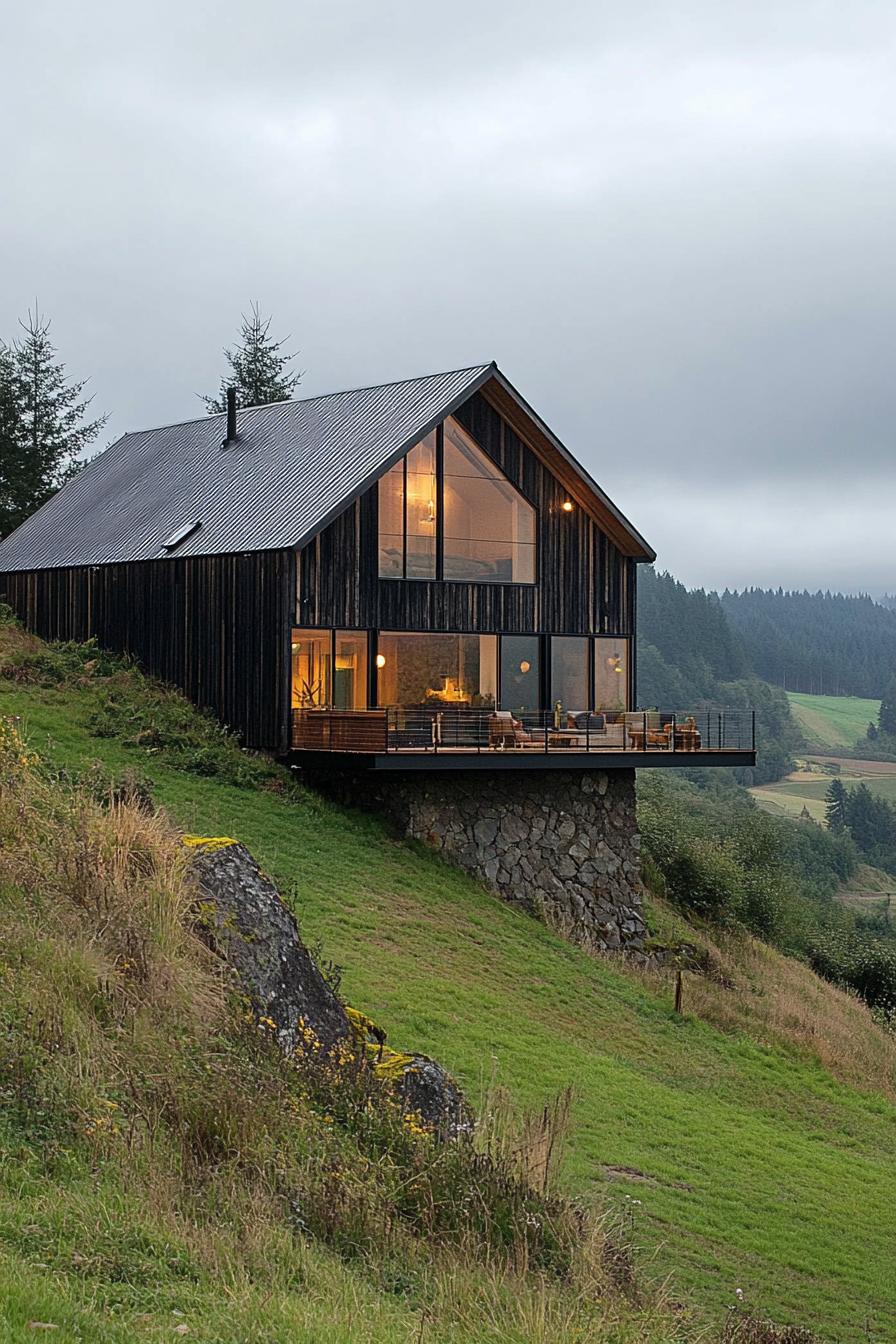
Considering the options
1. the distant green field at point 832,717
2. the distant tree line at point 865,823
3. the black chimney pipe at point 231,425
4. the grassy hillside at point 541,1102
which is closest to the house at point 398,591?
the black chimney pipe at point 231,425

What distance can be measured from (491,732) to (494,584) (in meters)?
3.48

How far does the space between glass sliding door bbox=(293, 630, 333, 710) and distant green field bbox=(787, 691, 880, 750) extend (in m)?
128

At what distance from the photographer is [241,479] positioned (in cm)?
2730

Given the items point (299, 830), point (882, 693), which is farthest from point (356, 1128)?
point (882, 693)

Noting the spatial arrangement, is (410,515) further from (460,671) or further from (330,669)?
(330,669)

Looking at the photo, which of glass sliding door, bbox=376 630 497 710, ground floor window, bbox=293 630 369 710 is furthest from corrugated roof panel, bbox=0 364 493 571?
glass sliding door, bbox=376 630 497 710

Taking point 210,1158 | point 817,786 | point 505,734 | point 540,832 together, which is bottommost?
point 817,786

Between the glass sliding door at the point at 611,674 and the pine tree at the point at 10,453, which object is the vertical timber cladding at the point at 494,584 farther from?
the pine tree at the point at 10,453

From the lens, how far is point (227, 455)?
29141 millimetres

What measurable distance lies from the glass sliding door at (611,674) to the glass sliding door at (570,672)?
0.28m

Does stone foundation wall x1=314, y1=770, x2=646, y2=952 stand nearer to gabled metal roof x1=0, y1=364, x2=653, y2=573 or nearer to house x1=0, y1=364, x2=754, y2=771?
house x1=0, y1=364, x2=754, y2=771

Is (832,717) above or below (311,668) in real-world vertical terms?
below

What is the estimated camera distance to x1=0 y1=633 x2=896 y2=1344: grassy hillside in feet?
18.8

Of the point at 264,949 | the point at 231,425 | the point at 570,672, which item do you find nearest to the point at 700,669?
the point at 231,425
